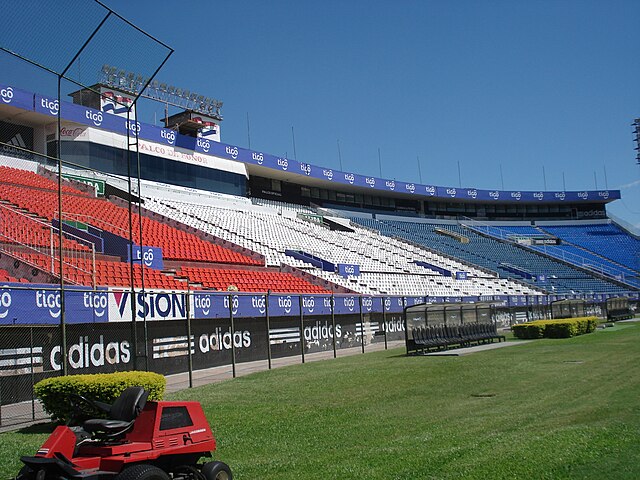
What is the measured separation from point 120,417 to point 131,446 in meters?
0.42

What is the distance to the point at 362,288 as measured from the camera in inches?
1364

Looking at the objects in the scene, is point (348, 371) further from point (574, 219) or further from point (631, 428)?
point (574, 219)

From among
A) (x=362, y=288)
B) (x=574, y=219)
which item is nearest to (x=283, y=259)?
(x=362, y=288)

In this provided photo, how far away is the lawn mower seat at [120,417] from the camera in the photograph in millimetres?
6012

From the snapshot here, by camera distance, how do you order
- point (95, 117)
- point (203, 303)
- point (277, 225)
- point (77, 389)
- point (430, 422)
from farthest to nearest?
point (277, 225), point (95, 117), point (203, 303), point (77, 389), point (430, 422)

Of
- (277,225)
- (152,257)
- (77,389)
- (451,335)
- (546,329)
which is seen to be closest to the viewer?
(77,389)

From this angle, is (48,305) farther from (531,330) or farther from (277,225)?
(277,225)

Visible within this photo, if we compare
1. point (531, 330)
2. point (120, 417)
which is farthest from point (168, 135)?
point (120, 417)

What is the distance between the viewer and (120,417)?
6332 mm

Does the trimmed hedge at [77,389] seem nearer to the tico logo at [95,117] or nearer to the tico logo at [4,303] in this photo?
the tico logo at [4,303]

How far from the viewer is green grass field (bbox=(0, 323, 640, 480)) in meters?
6.91

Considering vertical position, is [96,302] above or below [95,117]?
below

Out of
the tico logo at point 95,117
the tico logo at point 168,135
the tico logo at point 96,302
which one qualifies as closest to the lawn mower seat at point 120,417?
the tico logo at point 96,302

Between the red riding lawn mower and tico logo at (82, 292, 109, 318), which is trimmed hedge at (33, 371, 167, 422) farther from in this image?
tico logo at (82, 292, 109, 318)
